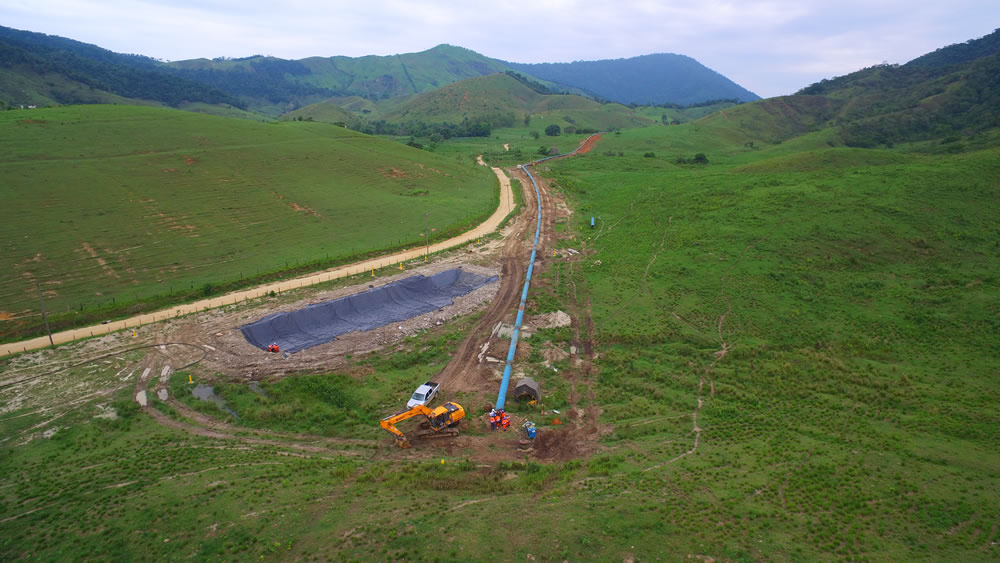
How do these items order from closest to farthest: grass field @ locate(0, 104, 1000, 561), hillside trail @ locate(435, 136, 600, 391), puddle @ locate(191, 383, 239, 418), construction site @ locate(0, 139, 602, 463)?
grass field @ locate(0, 104, 1000, 561) < construction site @ locate(0, 139, 602, 463) < puddle @ locate(191, 383, 239, 418) < hillside trail @ locate(435, 136, 600, 391)

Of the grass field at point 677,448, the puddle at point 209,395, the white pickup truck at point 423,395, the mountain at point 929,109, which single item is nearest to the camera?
the grass field at point 677,448

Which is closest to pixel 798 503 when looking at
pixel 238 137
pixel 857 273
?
pixel 857 273

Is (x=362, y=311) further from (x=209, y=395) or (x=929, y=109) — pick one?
(x=929, y=109)

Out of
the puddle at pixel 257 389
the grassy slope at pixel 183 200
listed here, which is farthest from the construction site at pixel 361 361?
the grassy slope at pixel 183 200

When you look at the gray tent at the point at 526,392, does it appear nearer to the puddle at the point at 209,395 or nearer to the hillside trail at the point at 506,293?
the hillside trail at the point at 506,293

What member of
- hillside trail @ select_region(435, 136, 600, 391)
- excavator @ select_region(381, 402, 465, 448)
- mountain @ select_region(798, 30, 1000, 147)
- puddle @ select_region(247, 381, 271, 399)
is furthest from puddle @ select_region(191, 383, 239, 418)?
mountain @ select_region(798, 30, 1000, 147)

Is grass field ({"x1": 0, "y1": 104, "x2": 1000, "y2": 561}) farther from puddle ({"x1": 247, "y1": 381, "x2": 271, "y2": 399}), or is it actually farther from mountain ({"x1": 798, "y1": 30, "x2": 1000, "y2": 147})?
mountain ({"x1": 798, "y1": 30, "x2": 1000, "y2": 147})

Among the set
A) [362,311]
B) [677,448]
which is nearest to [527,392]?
[677,448]
